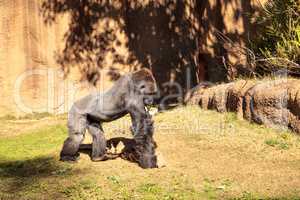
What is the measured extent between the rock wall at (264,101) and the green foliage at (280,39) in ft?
2.24

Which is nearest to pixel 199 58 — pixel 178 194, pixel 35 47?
pixel 35 47

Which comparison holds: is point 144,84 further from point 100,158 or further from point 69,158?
point 69,158

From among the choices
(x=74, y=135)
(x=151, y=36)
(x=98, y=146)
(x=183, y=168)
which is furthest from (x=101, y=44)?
(x=183, y=168)

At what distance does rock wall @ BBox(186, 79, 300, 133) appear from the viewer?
29.0ft

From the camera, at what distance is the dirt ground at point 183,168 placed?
6.33m

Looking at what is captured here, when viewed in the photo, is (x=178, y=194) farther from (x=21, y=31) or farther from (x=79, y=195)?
(x=21, y=31)

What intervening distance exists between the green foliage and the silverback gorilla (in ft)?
12.0

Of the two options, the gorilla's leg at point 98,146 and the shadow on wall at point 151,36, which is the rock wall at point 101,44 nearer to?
the shadow on wall at point 151,36

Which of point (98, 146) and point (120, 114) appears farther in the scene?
point (98, 146)

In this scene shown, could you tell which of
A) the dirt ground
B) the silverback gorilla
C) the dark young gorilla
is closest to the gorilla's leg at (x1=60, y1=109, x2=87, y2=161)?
the silverback gorilla

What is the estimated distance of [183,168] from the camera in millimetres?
7395

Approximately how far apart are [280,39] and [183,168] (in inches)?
198

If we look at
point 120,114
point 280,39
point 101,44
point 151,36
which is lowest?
point 120,114

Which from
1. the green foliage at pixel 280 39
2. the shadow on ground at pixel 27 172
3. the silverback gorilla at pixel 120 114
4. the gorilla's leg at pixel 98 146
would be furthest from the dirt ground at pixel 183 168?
the green foliage at pixel 280 39
